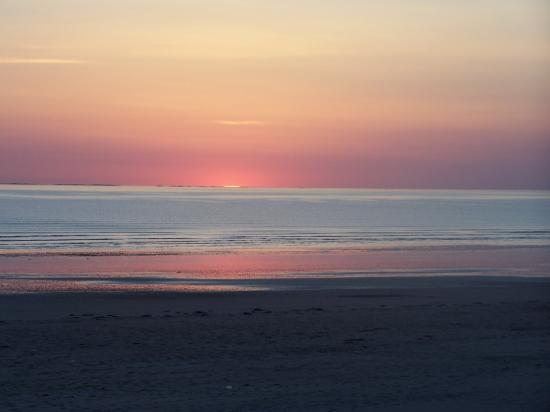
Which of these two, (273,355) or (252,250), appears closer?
(273,355)

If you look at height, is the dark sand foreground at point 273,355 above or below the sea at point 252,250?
above

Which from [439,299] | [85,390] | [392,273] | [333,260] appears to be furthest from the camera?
[333,260]

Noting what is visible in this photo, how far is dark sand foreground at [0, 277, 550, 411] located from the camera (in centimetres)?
912

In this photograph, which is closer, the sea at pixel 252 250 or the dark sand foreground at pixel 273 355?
the dark sand foreground at pixel 273 355

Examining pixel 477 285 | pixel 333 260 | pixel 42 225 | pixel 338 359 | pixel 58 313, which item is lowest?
pixel 42 225

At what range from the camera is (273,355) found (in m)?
11.6

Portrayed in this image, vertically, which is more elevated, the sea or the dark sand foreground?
the dark sand foreground

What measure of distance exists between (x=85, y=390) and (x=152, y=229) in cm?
4167

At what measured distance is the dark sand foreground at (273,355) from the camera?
9125 mm

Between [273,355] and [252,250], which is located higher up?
[273,355]

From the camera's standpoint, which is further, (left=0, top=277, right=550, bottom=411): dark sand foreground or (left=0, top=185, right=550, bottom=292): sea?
(left=0, top=185, right=550, bottom=292): sea

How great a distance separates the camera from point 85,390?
9328 mm

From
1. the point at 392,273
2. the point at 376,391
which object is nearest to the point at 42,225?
the point at 392,273

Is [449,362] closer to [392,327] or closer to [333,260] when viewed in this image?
[392,327]
